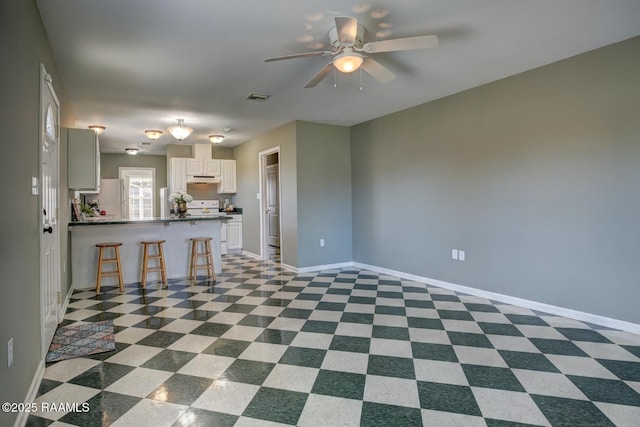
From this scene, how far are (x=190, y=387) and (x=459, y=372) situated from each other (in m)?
1.72

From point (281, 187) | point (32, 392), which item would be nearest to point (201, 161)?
point (281, 187)

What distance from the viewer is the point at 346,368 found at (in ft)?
7.74

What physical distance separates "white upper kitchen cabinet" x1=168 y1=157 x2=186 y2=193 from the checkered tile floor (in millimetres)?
3789

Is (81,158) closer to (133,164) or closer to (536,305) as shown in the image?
(536,305)

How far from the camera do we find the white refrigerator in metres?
7.63

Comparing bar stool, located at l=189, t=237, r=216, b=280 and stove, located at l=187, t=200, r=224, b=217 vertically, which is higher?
stove, located at l=187, t=200, r=224, b=217

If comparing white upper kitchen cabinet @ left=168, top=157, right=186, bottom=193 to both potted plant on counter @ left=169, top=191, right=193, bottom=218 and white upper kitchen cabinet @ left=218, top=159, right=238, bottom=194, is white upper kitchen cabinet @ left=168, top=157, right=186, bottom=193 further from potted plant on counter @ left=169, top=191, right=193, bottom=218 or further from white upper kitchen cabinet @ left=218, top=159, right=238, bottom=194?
potted plant on counter @ left=169, top=191, right=193, bottom=218

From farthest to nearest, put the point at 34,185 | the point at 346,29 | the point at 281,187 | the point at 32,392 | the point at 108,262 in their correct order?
the point at 281,187, the point at 108,262, the point at 346,29, the point at 34,185, the point at 32,392

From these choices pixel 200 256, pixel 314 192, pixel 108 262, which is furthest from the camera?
pixel 314 192

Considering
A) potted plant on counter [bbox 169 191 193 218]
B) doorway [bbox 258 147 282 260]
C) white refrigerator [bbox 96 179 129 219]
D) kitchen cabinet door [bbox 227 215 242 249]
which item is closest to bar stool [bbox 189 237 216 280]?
potted plant on counter [bbox 169 191 193 218]

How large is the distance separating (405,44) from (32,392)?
320cm

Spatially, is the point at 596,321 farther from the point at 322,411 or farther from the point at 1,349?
the point at 1,349

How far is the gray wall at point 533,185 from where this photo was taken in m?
3.04

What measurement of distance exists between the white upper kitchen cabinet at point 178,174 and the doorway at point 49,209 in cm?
404
